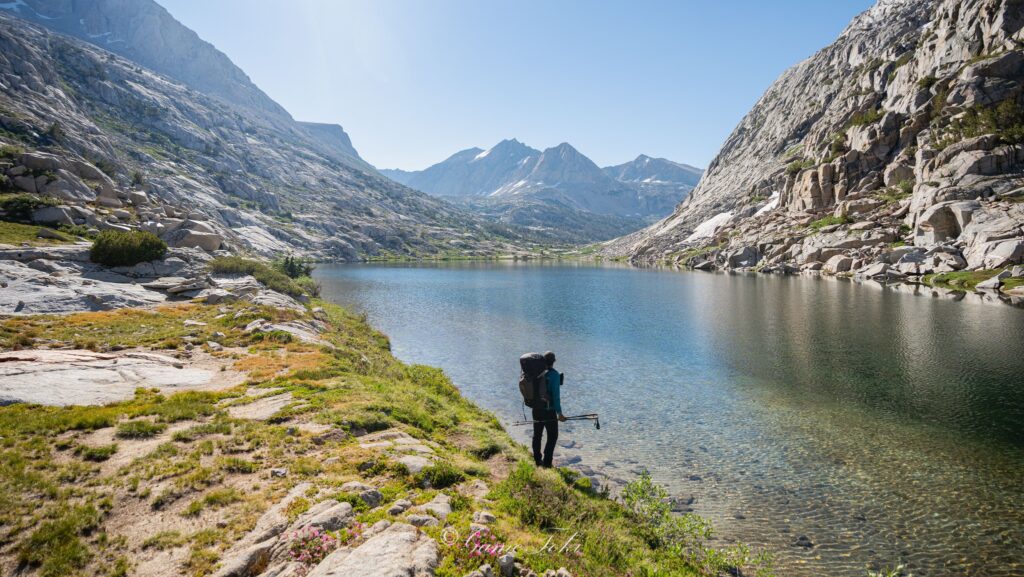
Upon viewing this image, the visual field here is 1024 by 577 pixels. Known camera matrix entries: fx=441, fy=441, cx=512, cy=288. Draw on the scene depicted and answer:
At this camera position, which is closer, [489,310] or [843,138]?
[489,310]

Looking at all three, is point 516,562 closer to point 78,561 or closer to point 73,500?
point 78,561

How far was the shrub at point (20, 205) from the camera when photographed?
55.2 metres

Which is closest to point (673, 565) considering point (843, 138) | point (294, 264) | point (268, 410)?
point (268, 410)

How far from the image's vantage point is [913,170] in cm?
11425

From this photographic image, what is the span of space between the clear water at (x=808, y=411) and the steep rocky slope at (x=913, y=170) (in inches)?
1356

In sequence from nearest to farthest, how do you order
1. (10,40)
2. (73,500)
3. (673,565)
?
(73,500), (673,565), (10,40)

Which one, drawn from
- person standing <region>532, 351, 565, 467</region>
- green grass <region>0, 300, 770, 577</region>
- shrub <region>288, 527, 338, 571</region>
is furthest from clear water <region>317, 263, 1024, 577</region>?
shrub <region>288, 527, 338, 571</region>

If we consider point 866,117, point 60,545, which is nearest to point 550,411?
point 60,545

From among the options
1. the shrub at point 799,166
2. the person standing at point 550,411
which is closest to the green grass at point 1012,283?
the person standing at point 550,411

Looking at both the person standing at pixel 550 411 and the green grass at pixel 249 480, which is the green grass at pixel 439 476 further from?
the person standing at pixel 550 411

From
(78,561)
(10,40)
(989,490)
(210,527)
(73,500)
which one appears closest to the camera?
(78,561)

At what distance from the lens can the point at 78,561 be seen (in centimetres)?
838

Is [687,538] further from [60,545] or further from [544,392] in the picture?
[60,545]

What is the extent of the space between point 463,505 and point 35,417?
49.9 feet
